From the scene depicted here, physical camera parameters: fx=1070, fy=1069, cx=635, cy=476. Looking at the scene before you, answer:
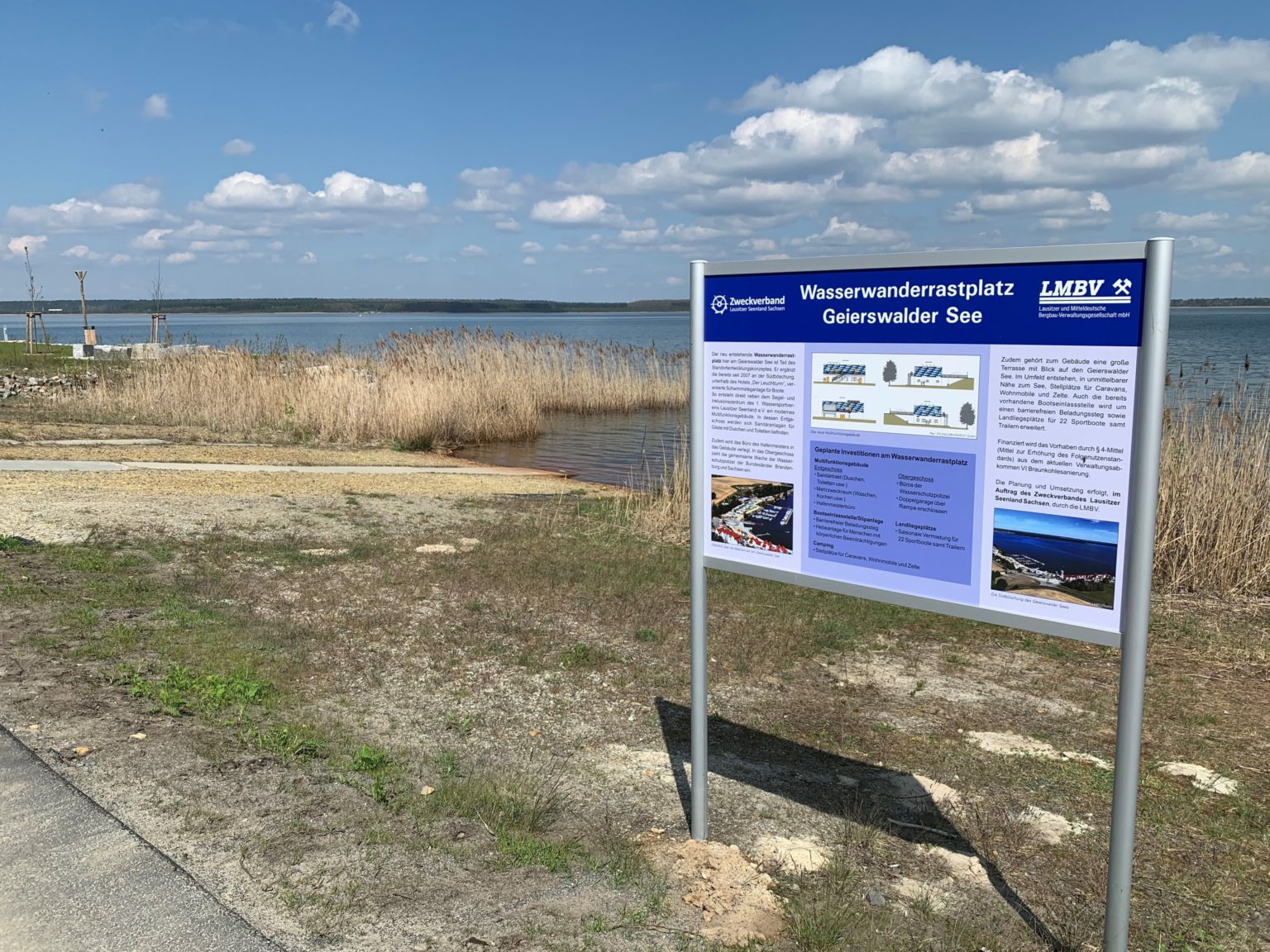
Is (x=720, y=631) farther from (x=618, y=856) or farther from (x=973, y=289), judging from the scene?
(x=973, y=289)

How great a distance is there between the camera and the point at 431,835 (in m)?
3.64

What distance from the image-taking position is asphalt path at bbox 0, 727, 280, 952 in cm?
294

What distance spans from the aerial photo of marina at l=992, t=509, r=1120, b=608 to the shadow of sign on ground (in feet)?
3.93

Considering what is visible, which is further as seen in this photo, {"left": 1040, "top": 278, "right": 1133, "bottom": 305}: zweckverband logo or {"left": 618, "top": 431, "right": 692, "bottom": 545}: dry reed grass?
{"left": 618, "top": 431, "right": 692, "bottom": 545}: dry reed grass

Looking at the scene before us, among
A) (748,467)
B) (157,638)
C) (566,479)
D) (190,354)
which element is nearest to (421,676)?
(157,638)

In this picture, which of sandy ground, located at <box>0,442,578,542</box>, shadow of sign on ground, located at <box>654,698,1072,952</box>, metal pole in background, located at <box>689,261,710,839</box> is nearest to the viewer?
metal pole in background, located at <box>689,261,710,839</box>

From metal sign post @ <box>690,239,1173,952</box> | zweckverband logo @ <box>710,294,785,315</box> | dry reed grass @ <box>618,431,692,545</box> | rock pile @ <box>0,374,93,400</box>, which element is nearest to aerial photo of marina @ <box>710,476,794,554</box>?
metal sign post @ <box>690,239,1173,952</box>

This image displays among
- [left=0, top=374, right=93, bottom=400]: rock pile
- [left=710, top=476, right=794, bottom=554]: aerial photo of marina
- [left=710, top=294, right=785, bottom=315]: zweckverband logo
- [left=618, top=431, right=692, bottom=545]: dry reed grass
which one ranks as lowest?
[left=618, top=431, right=692, bottom=545]: dry reed grass

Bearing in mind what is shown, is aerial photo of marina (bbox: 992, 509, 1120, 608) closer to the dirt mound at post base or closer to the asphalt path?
the dirt mound at post base

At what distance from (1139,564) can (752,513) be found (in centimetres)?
132

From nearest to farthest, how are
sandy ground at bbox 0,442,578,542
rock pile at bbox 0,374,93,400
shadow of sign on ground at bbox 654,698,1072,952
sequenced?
1. shadow of sign on ground at bbox 654,698,1072,952
2. sandy ground at bbox 0,442,578,542
3. rock pile at bbox 0,374,93,400

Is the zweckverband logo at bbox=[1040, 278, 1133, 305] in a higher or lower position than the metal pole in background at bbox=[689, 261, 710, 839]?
higher

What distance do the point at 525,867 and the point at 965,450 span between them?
74.9 inches

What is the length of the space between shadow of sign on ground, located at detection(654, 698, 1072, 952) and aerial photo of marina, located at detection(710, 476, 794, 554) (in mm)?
1163
